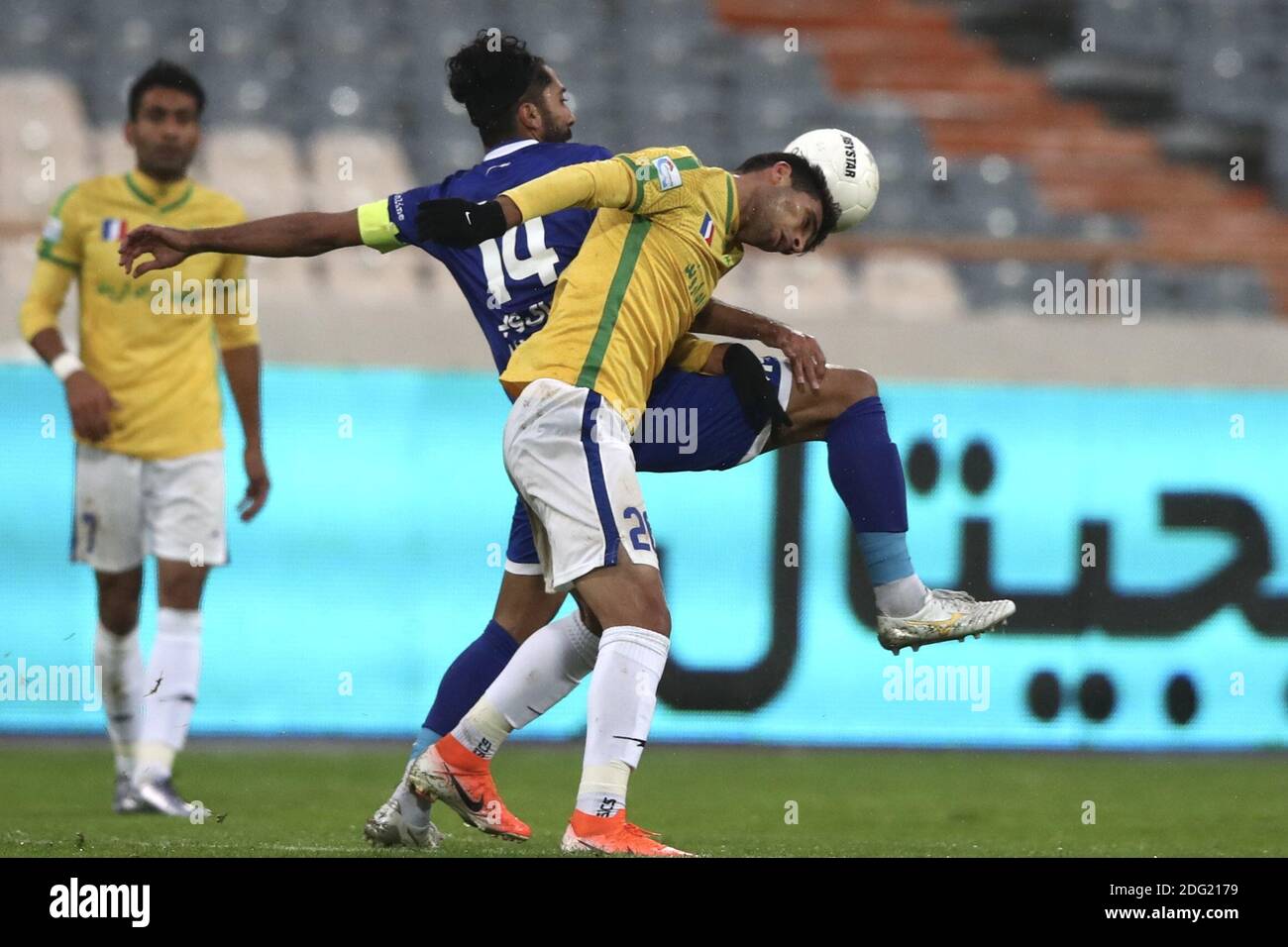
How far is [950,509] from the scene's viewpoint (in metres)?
8.14

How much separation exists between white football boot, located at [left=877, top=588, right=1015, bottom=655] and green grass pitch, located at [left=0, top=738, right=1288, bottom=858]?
574 millimetres

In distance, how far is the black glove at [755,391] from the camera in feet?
15.5

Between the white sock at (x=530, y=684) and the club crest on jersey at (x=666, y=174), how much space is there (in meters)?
1.08

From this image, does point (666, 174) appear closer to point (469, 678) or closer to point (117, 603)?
point (469, 678)

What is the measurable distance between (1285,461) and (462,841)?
15.2 feet

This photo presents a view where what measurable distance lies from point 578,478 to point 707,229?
0.72 metres

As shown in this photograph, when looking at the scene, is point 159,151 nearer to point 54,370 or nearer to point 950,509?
point 54,370

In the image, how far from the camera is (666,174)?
14.9 ft

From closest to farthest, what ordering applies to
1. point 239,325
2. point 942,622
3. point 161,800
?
point 942,622, point 161,800, point 239,325

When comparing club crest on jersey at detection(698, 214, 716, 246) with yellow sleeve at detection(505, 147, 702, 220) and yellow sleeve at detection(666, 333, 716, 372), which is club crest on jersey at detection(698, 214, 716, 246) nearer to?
yellow sleeve at detection(505, 147, 702, 220)

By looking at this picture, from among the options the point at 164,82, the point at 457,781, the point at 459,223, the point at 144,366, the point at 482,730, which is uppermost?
the point at 164,82

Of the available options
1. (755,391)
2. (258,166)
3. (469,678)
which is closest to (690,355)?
(755,391)

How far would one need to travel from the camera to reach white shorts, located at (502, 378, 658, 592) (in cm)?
437

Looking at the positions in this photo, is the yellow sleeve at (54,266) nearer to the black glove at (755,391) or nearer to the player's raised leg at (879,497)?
the black glove at (755,391)
